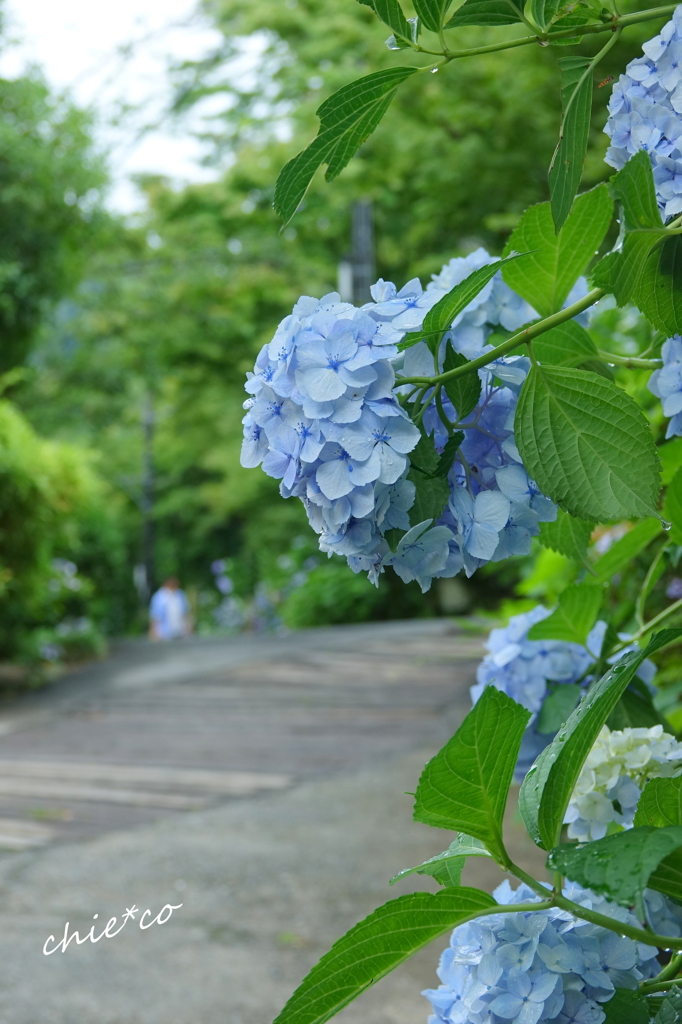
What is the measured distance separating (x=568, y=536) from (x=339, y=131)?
1.01 ft

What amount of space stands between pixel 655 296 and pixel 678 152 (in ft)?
0.23

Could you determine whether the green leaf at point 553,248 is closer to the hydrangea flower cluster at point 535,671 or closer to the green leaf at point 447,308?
the green leaf at point 447,308

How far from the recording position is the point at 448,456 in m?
0.45

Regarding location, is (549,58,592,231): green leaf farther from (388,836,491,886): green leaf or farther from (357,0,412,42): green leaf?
(388,836,491,886): green leaf

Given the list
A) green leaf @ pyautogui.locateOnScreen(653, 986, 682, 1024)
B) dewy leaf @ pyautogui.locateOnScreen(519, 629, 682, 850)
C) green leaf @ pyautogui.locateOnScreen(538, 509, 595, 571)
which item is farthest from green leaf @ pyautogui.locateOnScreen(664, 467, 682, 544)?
green leaf @ pyautogui.locateOnScreen(653, 986, 682, 1024)

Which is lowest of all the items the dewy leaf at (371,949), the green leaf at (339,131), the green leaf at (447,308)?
the dewy leaf at (371,949)

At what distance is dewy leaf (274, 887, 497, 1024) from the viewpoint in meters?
0.43

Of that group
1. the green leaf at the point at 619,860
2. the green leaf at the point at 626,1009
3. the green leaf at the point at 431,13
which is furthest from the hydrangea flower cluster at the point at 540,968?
the green leaf at the point at 431,13

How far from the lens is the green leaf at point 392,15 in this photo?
0.46 m

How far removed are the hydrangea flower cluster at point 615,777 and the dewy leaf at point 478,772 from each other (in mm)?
245

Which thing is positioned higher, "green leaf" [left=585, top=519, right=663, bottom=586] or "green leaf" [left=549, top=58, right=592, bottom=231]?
"green leaf" [left=549, top=58, right=592, bottom=231]

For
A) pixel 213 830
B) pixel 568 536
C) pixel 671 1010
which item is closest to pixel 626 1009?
pixel 671 1010

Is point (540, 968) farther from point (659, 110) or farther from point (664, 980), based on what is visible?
point (659, 110)

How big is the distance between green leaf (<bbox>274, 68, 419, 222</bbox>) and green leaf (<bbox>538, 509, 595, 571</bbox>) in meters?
0.28
